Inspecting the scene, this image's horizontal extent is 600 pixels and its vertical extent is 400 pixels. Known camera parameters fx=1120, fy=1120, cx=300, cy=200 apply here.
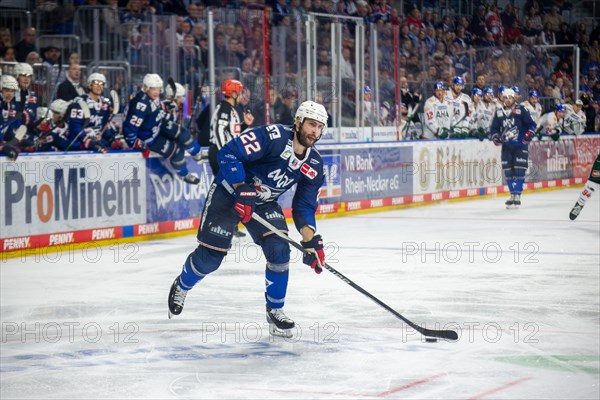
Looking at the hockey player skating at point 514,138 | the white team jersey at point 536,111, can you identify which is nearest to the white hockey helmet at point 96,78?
the hockey player skating at point 514,138

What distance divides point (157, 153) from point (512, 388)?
312 inches

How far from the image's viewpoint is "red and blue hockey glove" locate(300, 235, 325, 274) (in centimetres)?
704

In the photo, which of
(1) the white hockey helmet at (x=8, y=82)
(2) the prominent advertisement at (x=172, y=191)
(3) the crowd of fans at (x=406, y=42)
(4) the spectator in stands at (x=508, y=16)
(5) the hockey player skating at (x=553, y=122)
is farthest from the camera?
(4) the spectator in stands at (x=508, y=16)

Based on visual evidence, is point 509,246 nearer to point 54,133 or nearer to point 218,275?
point 218,275

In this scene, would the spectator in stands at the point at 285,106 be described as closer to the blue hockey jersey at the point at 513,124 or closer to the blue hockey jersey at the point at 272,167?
the blue hockey jersey at the point at 513,124

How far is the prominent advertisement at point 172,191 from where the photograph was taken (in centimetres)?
1292

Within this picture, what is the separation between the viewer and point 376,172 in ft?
54.6

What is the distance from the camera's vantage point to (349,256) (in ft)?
37.6

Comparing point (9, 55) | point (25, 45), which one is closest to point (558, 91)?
point (25, 45)

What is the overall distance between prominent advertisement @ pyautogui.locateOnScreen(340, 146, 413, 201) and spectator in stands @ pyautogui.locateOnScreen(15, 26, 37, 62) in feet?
15.4

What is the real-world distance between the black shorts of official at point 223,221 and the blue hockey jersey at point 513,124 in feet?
35.6

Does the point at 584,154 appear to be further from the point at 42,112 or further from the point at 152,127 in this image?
the point at 42,112

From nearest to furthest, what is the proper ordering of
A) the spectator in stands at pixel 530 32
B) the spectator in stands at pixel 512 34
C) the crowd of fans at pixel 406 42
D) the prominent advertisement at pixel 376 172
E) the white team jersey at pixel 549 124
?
the crowd of fans at pixel 406 42, the prominent advertisement at pixel 376 172, the white team jersey at pixel 549 124, the spectator in stands at pixel 512 34, the spectator in stands at pixel 530 32

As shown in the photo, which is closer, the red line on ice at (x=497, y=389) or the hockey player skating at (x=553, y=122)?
the red line on ice at (x=497, y=389)
